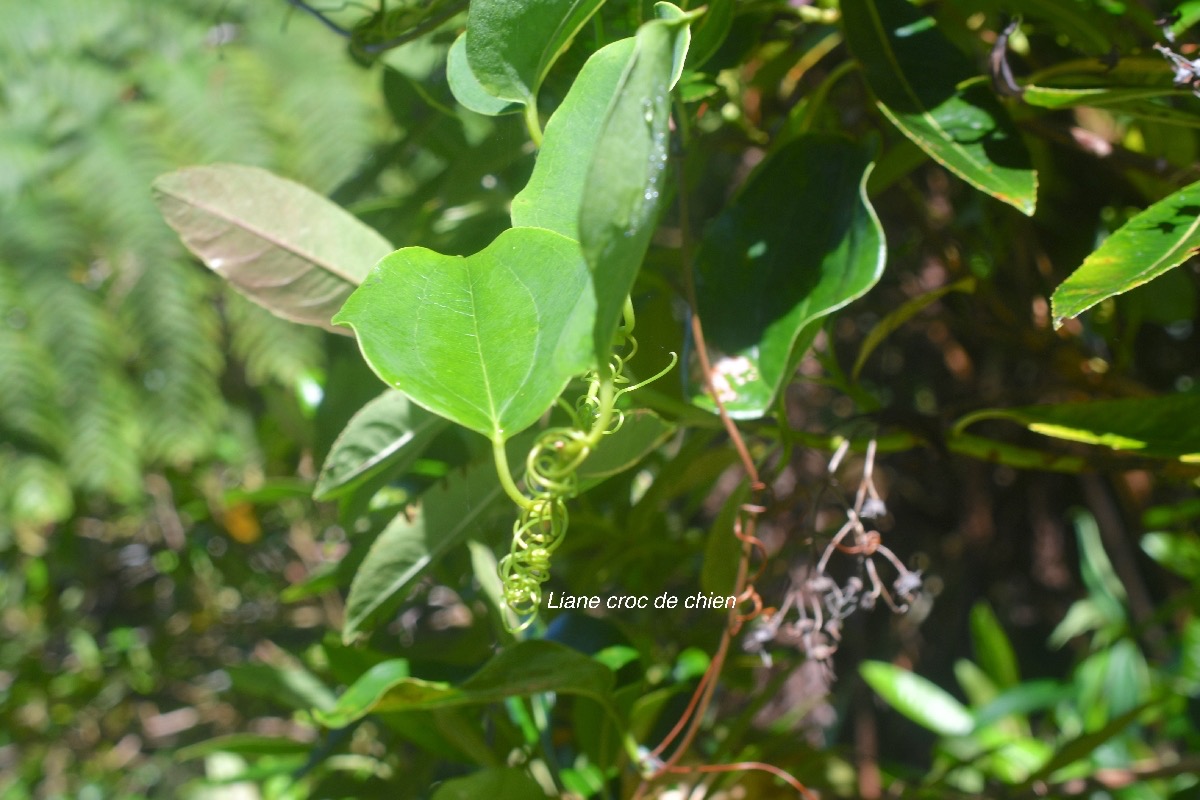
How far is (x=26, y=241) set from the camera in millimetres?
1625

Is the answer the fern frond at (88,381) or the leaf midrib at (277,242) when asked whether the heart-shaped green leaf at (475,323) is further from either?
the fern frond at (88,381)

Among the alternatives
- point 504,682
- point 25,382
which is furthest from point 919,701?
point 25,382

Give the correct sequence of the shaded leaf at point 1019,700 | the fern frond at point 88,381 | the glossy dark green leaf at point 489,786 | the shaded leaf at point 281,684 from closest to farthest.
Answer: the glossy dark green leaf at point 489,786
the shaded leaf at point 281,684
the shaded leaf at point 1019,700
the fern frond at point 88,381

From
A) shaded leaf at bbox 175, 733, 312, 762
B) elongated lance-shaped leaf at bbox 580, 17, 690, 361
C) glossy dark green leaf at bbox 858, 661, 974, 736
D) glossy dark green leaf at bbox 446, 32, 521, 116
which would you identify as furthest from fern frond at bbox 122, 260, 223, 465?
elongated lance-shaped leaf at bbox 580, 17, 690, 361

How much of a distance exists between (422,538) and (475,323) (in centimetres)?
18

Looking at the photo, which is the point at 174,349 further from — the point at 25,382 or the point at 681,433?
the point at 681,433

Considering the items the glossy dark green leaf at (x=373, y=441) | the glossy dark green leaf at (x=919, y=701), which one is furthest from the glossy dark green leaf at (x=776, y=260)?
the glossy dark green leaf at (x=919, y=701)

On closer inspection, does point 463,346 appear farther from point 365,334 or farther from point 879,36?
point 879,36

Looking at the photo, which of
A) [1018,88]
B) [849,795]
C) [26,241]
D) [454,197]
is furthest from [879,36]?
[26,241]

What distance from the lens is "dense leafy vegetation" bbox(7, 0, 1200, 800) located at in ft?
0.84

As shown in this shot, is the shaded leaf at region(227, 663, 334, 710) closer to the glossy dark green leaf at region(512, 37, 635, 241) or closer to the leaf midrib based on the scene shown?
the leaf midrib

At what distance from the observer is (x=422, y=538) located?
0.39 m

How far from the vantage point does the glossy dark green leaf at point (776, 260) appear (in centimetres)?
34

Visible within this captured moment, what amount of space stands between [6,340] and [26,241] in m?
0.19
